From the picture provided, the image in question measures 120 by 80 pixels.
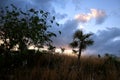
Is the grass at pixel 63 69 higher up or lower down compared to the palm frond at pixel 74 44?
lower down

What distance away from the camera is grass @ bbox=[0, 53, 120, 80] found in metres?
16.6

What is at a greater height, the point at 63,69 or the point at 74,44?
the point at 74,44

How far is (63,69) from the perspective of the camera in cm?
1764

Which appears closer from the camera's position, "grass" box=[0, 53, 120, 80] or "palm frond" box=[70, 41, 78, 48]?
"grass" box=[0, 53, 120, 80]

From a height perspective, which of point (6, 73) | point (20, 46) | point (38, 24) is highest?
point (38, 24)

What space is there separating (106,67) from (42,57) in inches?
177

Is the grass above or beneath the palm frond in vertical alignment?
beneath

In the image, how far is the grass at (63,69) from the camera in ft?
54.4

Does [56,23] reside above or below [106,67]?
above

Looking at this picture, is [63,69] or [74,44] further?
[74,44]

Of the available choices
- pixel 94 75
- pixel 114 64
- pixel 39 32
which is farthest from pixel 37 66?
pixel 114 64

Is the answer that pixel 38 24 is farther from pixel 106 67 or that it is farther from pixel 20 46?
pixel 106 67

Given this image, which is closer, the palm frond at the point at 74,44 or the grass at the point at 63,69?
the grass at the point at 63,69

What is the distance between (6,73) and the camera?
17.4 metres
